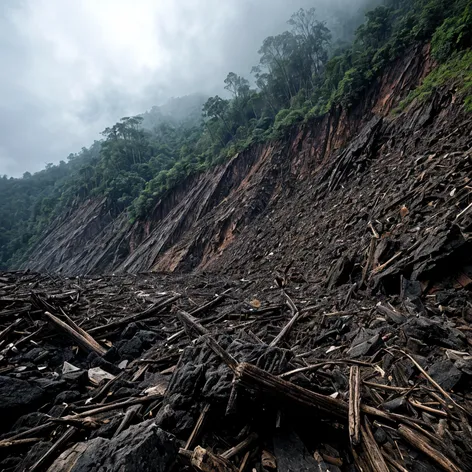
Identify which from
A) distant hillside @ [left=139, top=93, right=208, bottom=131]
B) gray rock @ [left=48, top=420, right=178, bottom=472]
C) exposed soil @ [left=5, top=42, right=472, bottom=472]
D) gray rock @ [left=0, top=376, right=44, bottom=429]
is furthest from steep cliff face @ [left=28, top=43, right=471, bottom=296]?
distant hillside @ [left=139, top=93, right=208, bottom=131]

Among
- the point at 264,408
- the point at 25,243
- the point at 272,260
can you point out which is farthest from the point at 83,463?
the point at 25,243

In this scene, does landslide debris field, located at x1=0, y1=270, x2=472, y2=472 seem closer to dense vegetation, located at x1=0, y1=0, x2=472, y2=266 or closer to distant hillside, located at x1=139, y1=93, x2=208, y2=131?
dense vegetation, located at x1=0, y1=0, x2=472, y2=266

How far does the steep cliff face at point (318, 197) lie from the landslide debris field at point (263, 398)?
2442mm

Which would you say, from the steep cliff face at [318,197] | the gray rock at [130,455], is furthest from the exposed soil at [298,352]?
the steep cliff face at [318,197]

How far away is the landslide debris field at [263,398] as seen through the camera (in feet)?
5.79

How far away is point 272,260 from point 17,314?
8020 mm

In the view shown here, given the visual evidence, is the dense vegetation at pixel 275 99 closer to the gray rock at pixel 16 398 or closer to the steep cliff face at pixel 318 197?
the steep cliff face at pixel 318 197

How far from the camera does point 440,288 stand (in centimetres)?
389

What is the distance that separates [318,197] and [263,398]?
12.4 metres

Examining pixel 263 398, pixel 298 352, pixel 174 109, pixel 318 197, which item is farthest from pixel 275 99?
pixel 174 109

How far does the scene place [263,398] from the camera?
77.7 inches

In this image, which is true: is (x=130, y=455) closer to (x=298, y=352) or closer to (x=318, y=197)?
(x=298, y=352)

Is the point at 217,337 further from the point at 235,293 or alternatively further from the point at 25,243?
the point at 25,243

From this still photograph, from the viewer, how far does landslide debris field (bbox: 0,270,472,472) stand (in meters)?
1.77
